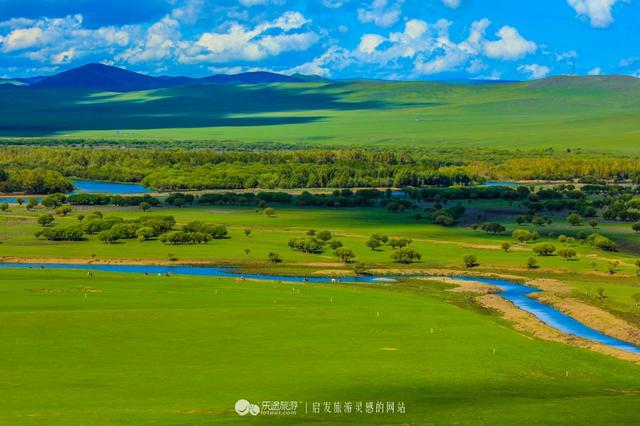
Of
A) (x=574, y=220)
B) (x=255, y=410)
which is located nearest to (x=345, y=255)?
(x=574, y=220)

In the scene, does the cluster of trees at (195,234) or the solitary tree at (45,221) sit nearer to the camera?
the cluster of trees at (195,234)

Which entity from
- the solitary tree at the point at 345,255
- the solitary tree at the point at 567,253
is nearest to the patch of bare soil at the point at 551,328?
the solitary tree at the point at 567,253

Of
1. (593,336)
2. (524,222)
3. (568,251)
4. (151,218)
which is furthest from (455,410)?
(524,222)

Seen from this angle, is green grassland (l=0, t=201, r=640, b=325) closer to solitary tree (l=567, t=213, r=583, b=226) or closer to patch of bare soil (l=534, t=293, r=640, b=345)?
patch of bare soil (l=534, t=293, r=640, b=345)

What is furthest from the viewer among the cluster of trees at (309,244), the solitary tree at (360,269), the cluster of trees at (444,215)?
the cluster of trees at (444,215)

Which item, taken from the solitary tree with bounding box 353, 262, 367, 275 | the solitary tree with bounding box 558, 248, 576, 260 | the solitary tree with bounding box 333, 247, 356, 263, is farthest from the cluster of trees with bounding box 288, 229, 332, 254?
the solitary tree with bounding box 558, 248, 576, 260

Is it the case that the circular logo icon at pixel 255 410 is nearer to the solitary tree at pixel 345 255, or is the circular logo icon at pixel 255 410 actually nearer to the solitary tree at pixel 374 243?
the solitary tree at pixel 345 255

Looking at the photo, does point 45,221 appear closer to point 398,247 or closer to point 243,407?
point 398,247
